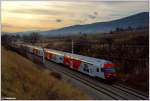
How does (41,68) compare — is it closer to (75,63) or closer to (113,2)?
(75,63)

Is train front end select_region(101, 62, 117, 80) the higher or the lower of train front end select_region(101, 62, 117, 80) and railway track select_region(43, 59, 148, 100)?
the higher

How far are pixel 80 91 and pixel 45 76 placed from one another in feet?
1.75

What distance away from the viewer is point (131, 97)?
5.35 m

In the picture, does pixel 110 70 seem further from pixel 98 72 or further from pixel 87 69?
pixel 87 69

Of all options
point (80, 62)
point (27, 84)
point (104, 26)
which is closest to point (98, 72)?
point (80, 62)

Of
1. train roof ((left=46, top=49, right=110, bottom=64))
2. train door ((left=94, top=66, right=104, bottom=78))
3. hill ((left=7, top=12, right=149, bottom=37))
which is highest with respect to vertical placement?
hill ((left=7, top=12, right=149, bottom=37))

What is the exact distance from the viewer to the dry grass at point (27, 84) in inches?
216

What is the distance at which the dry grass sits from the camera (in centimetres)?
549

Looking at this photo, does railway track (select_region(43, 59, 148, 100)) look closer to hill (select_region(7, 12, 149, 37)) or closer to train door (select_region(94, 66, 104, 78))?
train door (select_region(94, 66, 104, 78))

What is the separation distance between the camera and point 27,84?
217 inches

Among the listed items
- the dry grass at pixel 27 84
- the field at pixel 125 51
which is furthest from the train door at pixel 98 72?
the dry grass at pixel 27 84

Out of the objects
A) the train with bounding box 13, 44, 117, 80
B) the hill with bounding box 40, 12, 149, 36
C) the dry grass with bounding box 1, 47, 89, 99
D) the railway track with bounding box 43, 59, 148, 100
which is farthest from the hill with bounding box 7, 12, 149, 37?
the railway track with bounding box 43, 59, 148, 100

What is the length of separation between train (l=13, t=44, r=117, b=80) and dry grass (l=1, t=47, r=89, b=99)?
0.92ft

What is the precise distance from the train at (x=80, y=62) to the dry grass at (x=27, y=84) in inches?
11.1
